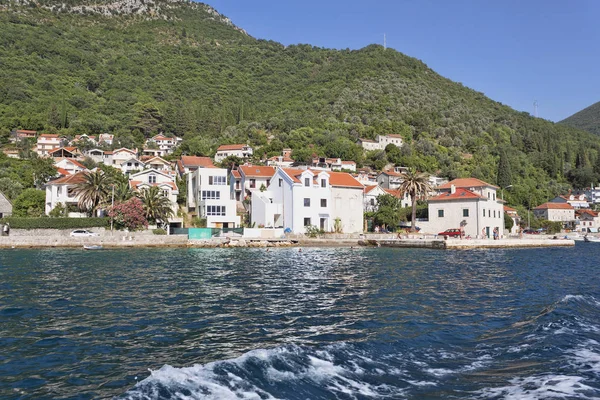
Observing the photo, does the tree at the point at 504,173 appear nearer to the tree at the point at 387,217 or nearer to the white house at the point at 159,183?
the tree at the point at 387,217

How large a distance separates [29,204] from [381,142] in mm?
100864

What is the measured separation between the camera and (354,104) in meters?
167

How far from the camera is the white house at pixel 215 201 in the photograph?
2442 inches

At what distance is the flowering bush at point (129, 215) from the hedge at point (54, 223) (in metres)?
1.36

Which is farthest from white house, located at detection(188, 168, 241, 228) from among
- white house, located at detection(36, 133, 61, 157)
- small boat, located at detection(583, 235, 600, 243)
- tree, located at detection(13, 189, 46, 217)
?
small boat, located at detection(583, 235, 600, 243)

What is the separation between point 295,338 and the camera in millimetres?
Result: 12484

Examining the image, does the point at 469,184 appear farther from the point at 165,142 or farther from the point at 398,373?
the point at 165,142

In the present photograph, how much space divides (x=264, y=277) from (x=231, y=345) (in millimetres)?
14639

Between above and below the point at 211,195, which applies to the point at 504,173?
above

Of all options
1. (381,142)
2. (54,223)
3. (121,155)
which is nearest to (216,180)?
(54,223)

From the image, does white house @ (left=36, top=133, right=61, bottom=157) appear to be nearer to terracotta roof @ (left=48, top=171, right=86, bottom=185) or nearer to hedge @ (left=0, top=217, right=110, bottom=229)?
terracotta roof @ (left=48, top=171, right=86, bottom=185)

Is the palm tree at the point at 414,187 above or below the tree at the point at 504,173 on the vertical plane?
below

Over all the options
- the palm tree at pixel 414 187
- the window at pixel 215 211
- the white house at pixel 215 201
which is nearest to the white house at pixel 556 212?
the palm tree at pixel 414 187

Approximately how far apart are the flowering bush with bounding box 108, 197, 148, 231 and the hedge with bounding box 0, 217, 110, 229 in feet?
4.47
